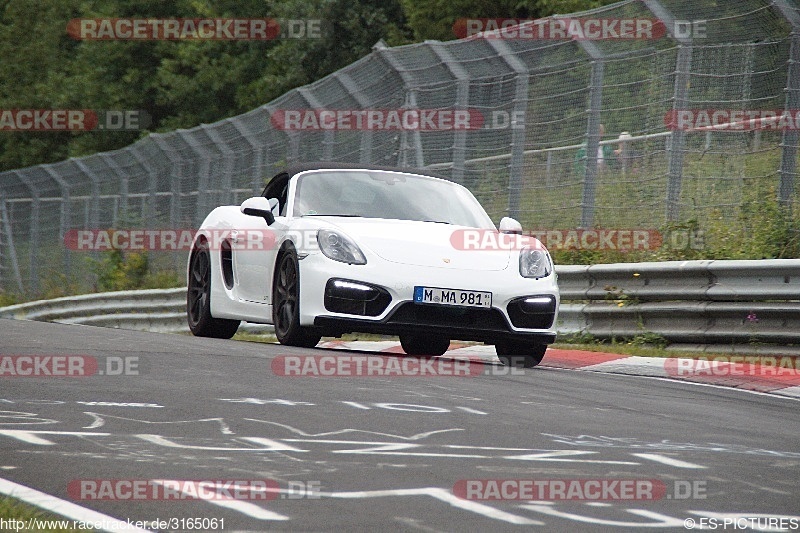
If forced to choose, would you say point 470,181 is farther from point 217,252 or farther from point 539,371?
point 539,371

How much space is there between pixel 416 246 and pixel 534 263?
32.9 inches

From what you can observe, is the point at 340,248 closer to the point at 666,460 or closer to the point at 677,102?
the point at 677,102

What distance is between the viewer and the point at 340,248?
10.3 meters

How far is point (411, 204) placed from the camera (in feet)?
37.7

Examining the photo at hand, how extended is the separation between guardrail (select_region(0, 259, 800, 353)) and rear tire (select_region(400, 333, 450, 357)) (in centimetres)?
114

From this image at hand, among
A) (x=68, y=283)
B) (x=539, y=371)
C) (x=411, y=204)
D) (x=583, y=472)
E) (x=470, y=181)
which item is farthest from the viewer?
(x=68, y=283)

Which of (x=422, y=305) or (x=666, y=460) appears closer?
(x=666, y=460)

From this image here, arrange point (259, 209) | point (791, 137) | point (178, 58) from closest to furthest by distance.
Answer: point (259, 209) → point (791, 137) → point (178, 58)

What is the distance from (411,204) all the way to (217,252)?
184 cm

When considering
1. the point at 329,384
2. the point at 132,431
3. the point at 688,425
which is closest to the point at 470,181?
the point at 329,384

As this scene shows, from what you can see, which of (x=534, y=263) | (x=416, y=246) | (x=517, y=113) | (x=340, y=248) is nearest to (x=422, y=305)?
(x=416, y=246)

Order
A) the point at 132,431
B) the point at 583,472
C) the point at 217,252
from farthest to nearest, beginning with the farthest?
the point at 217,252 < the point at 132,431 < the point at 583,472

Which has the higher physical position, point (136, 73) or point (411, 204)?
point (136, 73)

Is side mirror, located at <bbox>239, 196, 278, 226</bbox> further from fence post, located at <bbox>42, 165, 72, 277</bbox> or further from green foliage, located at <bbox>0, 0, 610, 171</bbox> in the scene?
green foliage, located at <bbox>0, 0, 610, 171</bbox>
